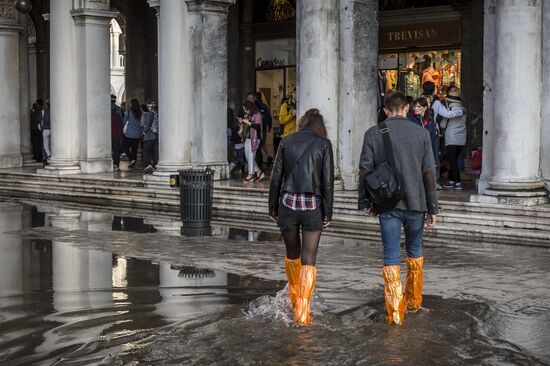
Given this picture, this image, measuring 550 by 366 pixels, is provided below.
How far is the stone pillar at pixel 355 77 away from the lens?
17625mm

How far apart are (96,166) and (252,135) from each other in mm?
4702

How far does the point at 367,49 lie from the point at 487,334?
10.3 metres

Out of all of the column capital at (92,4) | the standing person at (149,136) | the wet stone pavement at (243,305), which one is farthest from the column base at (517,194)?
the column capital at (92,4)

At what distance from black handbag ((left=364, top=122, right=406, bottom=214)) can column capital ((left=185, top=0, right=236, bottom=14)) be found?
39.8ft

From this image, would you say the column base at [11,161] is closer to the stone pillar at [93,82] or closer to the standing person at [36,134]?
the standing person at [36,134]

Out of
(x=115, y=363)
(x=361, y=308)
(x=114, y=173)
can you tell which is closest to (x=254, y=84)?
(x=114, y=173)

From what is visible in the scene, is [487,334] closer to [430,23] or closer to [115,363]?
[115,363]

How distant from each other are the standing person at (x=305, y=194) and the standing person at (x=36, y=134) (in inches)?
870

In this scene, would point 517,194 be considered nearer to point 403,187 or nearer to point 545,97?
point 545,97

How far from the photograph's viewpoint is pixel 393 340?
7.71 m

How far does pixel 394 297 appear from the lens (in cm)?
827

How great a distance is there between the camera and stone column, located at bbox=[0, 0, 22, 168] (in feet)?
86.5

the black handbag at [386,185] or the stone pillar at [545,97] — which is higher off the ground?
the stone pillar at [545,97]

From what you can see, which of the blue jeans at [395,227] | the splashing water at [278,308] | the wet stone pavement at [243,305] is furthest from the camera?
the splashing water at [278,308]
